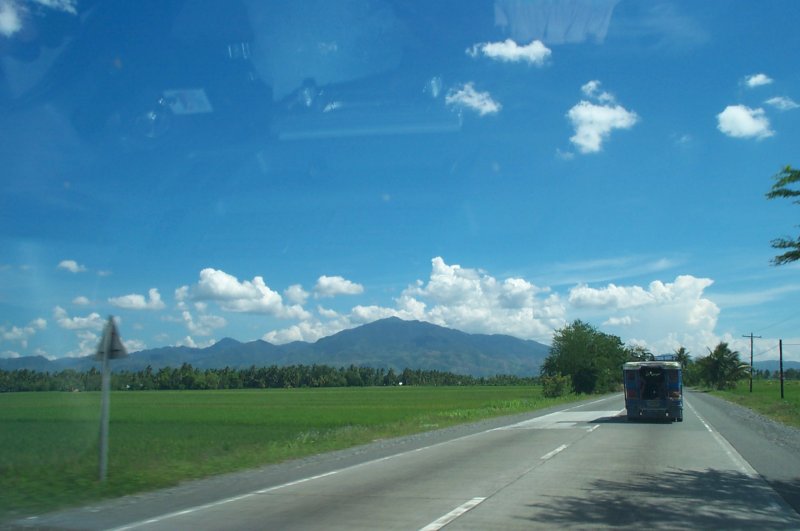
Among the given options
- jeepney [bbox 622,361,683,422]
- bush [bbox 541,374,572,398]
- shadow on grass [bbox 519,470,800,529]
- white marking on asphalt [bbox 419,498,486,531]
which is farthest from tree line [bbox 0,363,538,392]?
shadow on grass [bbox 519,470,800,529]

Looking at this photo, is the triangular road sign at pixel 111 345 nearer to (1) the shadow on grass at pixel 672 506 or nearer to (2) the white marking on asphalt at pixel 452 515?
(2) the white marking on asphalt at pixel 452 515

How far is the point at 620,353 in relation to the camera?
112 meters

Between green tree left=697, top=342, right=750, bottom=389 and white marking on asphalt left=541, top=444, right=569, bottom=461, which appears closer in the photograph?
white marking on asphalt left=541, top=444, right=569, bottom=461

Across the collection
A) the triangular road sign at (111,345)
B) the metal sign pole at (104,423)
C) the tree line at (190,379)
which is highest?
the triangular road sign at (111,345)

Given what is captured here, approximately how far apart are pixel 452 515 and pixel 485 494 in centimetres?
200

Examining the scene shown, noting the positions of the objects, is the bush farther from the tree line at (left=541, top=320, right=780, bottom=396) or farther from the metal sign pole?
the metal sign pole

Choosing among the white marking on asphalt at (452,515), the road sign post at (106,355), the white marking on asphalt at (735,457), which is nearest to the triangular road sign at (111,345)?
the road sign post at (106,355)

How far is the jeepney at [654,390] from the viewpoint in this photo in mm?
30938

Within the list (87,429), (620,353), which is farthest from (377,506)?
(620,353)

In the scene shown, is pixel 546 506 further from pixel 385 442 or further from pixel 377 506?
pixel 385 442

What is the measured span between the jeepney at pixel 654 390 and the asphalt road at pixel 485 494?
37.1 ft

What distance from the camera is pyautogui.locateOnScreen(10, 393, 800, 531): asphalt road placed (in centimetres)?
926

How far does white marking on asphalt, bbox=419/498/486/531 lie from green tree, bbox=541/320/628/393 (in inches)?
3082

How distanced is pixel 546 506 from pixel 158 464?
995cm
